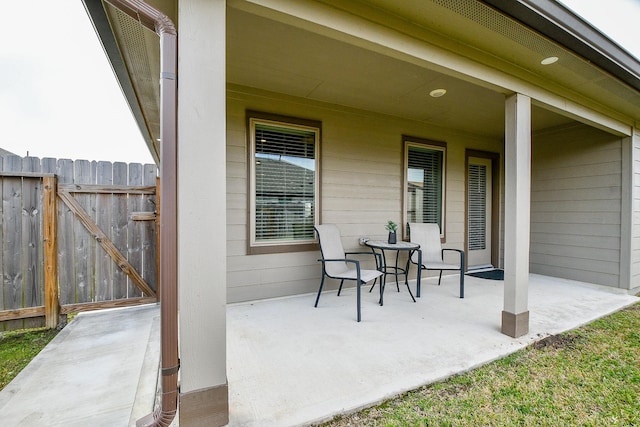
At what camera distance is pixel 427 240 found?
4.30m

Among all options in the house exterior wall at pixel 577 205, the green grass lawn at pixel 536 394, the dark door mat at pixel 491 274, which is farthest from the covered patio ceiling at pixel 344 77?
the dark door mat at pixel 491 274

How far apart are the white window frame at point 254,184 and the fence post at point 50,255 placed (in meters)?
2.01

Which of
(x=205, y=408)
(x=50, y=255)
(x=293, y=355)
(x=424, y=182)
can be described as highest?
(x=424, y=182)

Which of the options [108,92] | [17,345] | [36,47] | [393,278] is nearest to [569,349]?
[393,278]

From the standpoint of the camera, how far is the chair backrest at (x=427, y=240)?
4.24m

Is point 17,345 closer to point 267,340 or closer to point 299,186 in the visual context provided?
point 267,340

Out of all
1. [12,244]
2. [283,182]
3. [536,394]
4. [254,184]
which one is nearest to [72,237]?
[12,244]

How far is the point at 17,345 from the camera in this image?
265 cm

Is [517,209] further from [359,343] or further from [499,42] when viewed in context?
[359,343]

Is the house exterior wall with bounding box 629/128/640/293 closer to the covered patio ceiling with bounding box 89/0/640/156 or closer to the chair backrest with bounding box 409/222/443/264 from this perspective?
the covered patio ceiling with bounding box 89/0/640/156

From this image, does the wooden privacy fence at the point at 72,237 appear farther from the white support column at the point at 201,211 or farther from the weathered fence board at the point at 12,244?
the white support column at the point at 201,211

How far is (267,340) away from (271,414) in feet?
3.02

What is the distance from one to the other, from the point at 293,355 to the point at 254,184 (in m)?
2.03

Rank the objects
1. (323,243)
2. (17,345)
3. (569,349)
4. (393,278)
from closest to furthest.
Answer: (569,349), (17,345), (323,243), (393,278)
